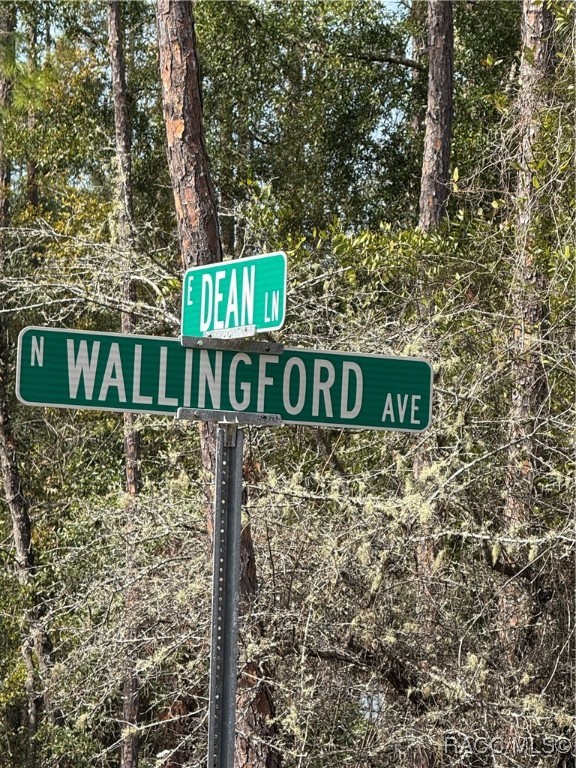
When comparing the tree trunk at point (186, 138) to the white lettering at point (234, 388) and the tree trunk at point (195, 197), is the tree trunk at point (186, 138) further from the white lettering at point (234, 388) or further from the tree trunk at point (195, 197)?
the white lettering at point (234, 388)

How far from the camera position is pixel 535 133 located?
9.45 metres

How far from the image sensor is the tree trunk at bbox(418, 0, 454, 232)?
12695 mm

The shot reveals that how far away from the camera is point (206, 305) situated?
367cm

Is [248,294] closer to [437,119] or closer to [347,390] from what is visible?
[347,390]

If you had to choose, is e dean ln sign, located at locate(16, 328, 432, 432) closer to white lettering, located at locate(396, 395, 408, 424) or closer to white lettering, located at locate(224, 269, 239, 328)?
white lettering, located at locate(224, 269, 239, 328)

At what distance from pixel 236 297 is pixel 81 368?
1.56ft

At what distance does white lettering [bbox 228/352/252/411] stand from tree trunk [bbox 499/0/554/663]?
4345mm

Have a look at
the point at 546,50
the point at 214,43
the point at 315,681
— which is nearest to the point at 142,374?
the point at 315,681

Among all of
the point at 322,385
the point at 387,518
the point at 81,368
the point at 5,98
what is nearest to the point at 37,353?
the point at 81,368

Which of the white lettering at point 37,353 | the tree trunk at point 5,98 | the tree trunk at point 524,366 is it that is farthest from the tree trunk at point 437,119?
the white lettering at point 37,353

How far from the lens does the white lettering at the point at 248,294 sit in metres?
3.55

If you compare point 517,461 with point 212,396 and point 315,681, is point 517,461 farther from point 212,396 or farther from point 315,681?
point 212,396

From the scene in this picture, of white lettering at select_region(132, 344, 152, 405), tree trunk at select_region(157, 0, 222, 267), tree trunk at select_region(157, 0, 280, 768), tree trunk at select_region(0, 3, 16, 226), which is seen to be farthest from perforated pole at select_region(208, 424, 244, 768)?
tree trunk at select_region(0, 3, 16, 226)

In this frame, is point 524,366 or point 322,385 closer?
point 322,385
